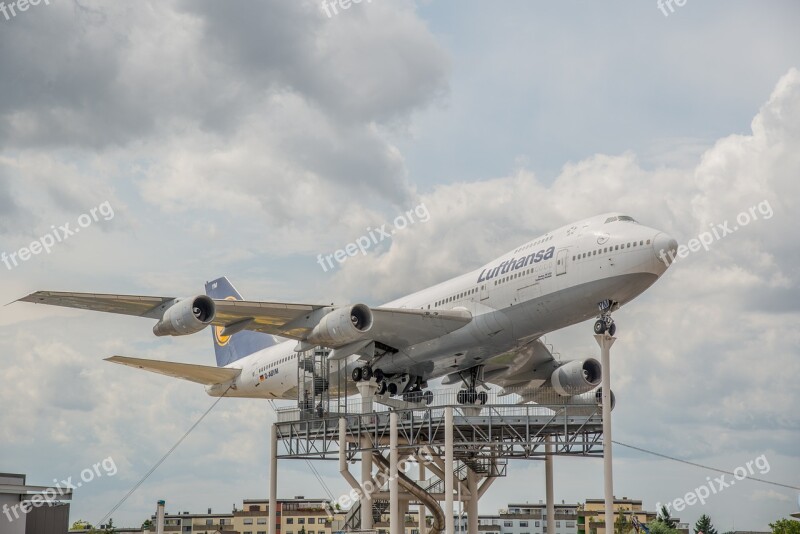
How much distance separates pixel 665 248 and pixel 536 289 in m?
6.76

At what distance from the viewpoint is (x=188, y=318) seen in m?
45.8

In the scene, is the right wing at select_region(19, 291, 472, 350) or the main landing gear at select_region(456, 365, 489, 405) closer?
the right wing at select_region(19, 291, 472, 350)

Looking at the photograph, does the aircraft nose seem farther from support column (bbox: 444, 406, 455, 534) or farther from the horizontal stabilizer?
the horizontal stabilizer

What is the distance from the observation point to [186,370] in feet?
208

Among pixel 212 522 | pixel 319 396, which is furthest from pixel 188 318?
pixel 212 522

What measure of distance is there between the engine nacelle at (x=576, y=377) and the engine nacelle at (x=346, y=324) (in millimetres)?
15042

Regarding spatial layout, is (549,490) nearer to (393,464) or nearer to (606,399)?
(393,464)

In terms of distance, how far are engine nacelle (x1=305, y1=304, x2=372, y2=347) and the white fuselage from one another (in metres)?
5.21

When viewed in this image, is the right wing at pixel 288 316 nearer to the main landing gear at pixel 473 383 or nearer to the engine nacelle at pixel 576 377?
the main landing gear at pixel 473 383

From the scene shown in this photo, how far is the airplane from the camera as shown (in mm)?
44469

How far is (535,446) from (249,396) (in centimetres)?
2631

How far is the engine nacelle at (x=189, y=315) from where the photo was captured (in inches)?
1804

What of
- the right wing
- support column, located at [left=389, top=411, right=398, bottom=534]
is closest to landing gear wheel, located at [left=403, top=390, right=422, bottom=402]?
the right wing

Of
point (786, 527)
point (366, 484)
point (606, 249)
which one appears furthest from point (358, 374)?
point (786, 527)
